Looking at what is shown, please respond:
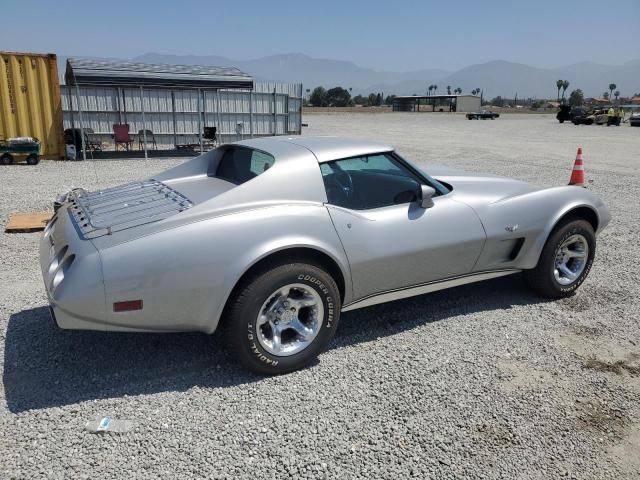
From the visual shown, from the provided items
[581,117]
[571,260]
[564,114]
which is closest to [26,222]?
[571,260]

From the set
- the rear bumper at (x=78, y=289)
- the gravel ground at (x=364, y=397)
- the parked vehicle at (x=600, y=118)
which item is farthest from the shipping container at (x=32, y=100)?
the parked vehicle at (x=600, y=118)

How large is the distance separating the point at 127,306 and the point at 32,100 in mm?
13474

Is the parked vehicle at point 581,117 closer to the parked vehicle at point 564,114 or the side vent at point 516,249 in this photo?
the parked vehicle at point 564,114

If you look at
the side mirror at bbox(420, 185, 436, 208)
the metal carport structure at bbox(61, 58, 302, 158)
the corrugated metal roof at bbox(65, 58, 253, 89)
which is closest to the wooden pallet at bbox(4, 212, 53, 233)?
the side mirror at bbox(420, 185, 436, 208)

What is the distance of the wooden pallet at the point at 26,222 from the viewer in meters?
6.52

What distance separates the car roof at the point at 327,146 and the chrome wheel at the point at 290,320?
95 cm

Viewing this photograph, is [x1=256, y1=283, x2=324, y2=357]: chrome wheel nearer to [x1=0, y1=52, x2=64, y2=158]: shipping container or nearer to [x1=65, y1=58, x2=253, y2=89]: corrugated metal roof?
[x1=0, y1=52, x2=64, y2=158]: shipping container

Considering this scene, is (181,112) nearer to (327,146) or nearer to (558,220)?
(327,146)

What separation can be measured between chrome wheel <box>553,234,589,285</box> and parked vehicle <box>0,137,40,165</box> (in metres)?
13.0

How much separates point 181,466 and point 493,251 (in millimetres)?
2733

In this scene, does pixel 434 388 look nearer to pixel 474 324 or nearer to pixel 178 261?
pixel 474 324

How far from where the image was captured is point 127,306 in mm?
2832

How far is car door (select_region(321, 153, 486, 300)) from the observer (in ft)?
11.3

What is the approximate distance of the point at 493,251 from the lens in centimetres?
404
